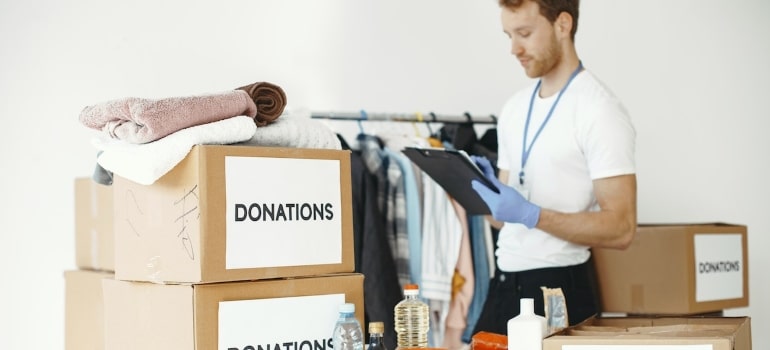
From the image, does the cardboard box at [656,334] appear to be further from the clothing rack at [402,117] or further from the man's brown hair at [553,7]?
the clothing rack at [402,117]

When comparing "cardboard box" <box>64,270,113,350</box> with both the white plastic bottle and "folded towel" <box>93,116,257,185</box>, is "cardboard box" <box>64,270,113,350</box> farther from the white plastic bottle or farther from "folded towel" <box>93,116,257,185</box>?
the white plastic bottle

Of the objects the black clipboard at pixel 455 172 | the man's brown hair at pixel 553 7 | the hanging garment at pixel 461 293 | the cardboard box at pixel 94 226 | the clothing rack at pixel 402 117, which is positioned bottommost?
the hanging garment at pixel 461 293

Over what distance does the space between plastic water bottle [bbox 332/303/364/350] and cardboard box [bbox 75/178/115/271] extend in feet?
3.54

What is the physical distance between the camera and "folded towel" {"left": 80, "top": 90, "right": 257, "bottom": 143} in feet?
4.93

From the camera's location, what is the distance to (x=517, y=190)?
2.43 m

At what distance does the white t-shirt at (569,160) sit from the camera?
2287 mm

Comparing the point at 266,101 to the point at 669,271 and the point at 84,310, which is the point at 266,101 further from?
the point at 669,271

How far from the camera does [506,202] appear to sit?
2.26 meters

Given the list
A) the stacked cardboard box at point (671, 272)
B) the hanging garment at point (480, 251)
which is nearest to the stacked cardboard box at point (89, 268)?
the hanging garment at point (480, 251)

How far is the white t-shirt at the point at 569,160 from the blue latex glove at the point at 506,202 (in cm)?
13

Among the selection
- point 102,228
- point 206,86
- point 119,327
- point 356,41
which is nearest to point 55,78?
point 206,86

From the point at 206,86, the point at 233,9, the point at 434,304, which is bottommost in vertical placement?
the point at 434,304

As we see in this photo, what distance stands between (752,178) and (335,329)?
2.67 meters

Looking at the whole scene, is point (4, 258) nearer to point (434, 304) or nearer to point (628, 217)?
point (434, 304)
